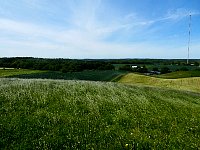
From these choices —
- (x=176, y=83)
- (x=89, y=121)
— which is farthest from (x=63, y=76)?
(x=89, y=121)

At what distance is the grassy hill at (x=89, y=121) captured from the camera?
46.8ft

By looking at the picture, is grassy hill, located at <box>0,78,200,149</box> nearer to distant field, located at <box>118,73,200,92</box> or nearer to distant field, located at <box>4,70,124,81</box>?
distant field, located at <box>118,73,200,92</box>

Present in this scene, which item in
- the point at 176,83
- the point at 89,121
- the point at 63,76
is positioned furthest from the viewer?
the point at 63,76

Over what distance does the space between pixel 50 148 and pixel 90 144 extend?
6.56 ft

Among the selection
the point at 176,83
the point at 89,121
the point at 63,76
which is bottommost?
the point at 176,83

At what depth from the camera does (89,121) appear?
16.9 metres

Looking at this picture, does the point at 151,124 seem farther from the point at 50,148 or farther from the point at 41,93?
the point at 41,93

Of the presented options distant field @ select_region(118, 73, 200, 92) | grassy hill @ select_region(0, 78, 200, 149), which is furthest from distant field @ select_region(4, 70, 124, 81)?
grassy hill @ select_region(0, 78, 200, 149)

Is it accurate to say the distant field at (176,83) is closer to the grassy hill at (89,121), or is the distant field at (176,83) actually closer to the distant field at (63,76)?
the distant field at (63,76)

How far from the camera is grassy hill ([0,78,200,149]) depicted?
14250 mm

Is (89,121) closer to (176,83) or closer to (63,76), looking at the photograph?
(176,83)

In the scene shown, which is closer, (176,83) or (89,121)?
(89,121)

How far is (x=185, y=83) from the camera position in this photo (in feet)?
249

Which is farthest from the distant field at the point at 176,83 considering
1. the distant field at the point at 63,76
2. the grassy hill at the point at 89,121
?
the grassy hill at the point at 89,121
